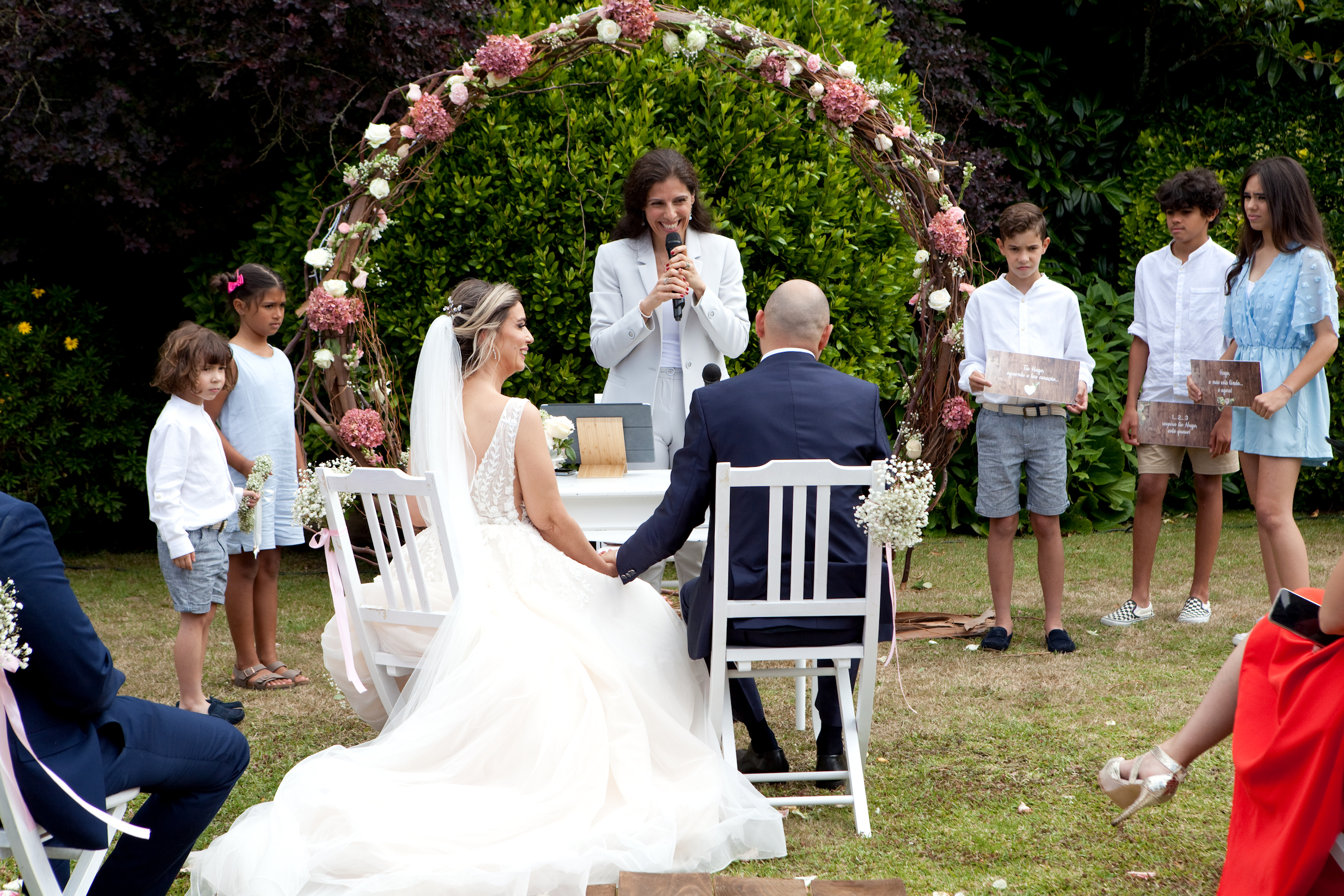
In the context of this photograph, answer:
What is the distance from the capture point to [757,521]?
3342mm

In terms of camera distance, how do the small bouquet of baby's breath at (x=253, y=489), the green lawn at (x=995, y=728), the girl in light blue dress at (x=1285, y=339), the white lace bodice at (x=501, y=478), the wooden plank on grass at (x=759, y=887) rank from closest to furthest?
1. the wooden plank on grass at (x=759, y=887)
2. the green lawn at (x=995, y=728)
3. the white lace bodice at (x=501, y=478)
4. the small bouquet of baby's breath at (x=253, y=489)
5. the girl in light blue dress at (x=1285, y=339)

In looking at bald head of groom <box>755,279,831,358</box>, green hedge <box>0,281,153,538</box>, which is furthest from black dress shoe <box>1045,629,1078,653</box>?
green hedge <box>0,281,153,538</box>

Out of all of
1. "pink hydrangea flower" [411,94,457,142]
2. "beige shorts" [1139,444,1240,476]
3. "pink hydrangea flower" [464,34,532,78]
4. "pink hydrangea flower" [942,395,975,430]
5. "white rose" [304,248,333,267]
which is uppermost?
"pink hydrangea flower" [464,34,532,78]

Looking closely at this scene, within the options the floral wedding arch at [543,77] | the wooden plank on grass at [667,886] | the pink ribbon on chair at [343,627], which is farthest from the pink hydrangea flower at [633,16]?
the wooden plank on grass at [667,886]

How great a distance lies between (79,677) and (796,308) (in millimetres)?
2148

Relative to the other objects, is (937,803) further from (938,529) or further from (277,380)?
(938,529)

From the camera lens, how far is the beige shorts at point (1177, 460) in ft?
17.8

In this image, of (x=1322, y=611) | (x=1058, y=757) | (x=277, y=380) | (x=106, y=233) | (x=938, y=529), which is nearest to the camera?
(x=1322, y=611)

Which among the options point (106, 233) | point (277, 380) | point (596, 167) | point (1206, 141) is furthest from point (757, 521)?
point (1206, 141)

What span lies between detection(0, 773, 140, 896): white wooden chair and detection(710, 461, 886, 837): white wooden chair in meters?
1.56

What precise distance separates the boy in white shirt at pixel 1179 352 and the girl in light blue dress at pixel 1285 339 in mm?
287

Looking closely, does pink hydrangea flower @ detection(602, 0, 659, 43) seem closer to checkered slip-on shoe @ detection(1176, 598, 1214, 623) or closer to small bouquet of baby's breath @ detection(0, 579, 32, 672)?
checkered slip-on shoe @ detection(1176, 598, 1214, 623)

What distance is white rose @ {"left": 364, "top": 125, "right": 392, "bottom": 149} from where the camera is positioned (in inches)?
210

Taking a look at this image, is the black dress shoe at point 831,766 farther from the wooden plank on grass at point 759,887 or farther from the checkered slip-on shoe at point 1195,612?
the checkered slip-on shoe at point 1195,612
